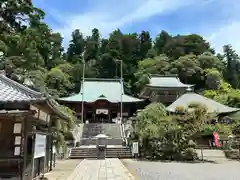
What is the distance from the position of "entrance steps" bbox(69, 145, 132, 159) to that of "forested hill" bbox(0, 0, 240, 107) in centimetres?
685

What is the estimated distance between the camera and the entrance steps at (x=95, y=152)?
21.6 meters

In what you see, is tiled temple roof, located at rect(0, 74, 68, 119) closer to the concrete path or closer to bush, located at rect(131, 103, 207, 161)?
the concrete path

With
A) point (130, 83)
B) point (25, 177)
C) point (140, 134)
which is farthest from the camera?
point (130, 83)

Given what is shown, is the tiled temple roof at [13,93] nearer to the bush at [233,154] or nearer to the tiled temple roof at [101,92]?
the bush at [233,154]

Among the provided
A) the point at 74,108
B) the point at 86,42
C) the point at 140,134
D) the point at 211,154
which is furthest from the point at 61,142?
the point at 86,42

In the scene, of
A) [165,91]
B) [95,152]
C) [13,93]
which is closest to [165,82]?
[165,91]

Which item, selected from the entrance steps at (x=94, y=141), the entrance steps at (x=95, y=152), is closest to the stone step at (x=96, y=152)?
the entrance steps at (x=95, y=152)

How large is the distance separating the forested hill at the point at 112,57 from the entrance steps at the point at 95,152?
685 centimetres

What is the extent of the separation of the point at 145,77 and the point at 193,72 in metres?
13.2

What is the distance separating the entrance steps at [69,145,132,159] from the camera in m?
21.6

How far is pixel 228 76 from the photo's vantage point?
62625 mm

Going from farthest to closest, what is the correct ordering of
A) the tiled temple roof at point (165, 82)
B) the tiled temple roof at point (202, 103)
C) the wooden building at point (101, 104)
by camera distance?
the tiled temple roof at point (165, 82) → the wooden building at point (101, 104) → the tiled temple roof at point (202, 103)

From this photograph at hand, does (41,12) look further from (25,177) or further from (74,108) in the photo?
(74,108)

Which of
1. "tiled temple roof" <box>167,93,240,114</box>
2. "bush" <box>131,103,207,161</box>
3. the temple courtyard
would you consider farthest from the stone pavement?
"tiled temple roof" <box>167,93,240,114</box>
